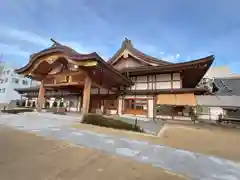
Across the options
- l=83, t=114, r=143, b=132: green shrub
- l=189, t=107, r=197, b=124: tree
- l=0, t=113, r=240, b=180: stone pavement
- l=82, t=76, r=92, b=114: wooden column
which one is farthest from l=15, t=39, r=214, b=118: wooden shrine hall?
l=0, t=113, r=240, b=180: stone pavement

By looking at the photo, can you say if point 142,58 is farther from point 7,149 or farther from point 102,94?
point 7,149

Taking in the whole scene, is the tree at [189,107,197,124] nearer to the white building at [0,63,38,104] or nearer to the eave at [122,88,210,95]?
the eave at [122,88,210,95]

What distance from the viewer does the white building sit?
3719cm

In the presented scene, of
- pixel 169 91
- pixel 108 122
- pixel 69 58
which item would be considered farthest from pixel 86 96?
pixel 169 91

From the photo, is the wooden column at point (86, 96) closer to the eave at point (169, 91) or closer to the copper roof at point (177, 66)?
the eave at point (169, 91)

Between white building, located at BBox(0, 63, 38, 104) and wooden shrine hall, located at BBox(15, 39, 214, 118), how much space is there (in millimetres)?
29897

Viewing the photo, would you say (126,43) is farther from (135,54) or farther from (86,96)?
(86,96)

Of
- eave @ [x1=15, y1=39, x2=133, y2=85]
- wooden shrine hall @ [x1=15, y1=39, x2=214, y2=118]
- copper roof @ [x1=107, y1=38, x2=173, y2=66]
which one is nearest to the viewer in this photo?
eave @ [x1=15, y1=39, x2=133, y2=85]

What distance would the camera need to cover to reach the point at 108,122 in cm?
854

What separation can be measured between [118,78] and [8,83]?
37069 mm

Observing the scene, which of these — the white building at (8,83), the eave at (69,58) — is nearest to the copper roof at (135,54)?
the eave at (69,58)

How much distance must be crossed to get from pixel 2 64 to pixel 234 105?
4883cm

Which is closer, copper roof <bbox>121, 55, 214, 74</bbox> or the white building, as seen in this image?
copper roof <bbox>121, 55, 214, 74</bbox>

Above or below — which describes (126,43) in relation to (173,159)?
above
